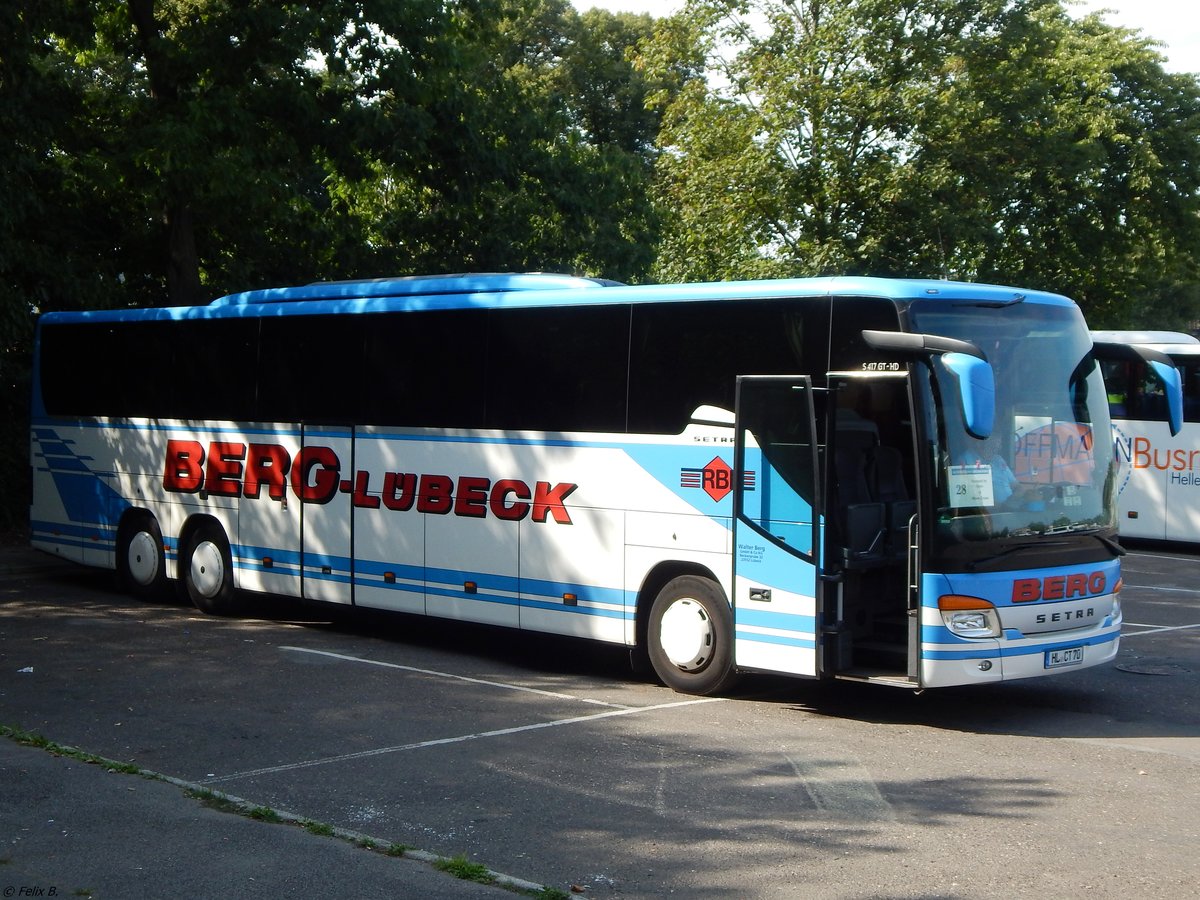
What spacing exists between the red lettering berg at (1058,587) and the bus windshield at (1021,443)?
19cm

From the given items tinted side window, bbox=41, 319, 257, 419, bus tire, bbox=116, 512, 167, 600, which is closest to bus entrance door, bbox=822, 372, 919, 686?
tinted side window, bbox=41, 319, 257, 419

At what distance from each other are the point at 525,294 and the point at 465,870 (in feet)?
22.4

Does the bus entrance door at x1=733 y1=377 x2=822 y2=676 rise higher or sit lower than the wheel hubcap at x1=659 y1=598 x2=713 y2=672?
higher

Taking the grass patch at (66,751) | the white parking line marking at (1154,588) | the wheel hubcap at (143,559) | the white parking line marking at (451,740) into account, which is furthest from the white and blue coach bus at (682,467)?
the white parking line marking at (1154,588)

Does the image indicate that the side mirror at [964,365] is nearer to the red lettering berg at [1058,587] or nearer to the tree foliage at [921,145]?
the red lettering berg at [1058,587]

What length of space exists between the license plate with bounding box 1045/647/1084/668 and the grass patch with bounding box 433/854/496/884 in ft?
16.5

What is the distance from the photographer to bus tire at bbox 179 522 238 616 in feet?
48.0

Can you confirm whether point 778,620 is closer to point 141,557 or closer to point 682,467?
point 682,467

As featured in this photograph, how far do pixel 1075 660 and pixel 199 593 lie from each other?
918 cm

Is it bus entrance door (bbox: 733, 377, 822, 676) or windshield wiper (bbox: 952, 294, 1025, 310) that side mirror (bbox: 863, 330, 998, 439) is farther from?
bus entrance door (bbox: 733, 377, 822, 676)

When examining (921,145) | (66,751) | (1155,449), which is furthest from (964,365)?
(921,145)

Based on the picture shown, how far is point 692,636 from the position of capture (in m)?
10.6

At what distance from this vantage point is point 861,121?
30531 millimetres

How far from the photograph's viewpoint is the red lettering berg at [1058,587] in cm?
952
